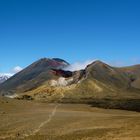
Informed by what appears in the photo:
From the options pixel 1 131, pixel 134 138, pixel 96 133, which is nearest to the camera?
pixel 134 138

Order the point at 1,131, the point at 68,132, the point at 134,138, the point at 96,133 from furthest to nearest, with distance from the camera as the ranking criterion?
the point at 1,131 < the point at 68,132 < the point at 96,133 < the point at 134,138

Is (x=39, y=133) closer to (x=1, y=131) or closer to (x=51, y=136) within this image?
(x=51, y=136)

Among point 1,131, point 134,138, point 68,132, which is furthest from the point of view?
point 1,131

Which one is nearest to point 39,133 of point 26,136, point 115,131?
point 26,136

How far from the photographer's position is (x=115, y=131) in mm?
43812

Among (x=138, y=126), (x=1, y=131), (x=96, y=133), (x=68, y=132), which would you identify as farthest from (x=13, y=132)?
(x=138, y=126)

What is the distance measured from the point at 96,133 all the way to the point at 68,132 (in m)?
4.32

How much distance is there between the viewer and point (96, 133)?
43719 mm

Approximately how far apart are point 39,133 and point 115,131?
9.33m

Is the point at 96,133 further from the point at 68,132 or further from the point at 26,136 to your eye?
the point at 26,136

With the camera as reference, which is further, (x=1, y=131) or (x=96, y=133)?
(x=1, y=131)

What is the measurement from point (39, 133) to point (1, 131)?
694 cm

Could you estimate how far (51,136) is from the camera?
4381cm

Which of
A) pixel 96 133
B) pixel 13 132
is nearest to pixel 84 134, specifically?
pixel 96 133
